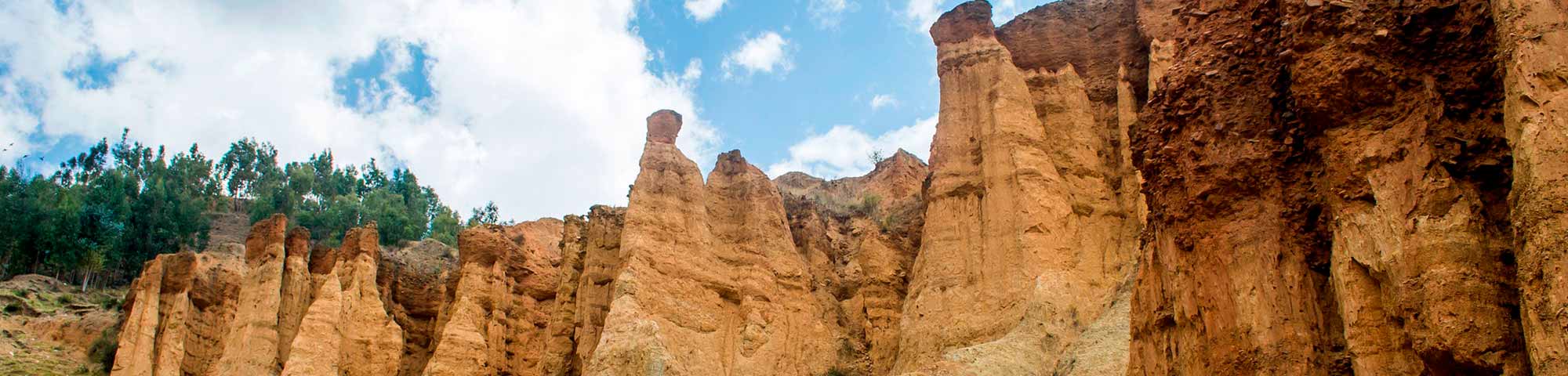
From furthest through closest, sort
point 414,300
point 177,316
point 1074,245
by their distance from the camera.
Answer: point 414,300
point 177,316
point 1074,245

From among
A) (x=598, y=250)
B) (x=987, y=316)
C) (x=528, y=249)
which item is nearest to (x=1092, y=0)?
(x=987, y=316)

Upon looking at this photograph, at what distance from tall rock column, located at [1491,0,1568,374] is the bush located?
4142cm

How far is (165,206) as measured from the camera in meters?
57.4

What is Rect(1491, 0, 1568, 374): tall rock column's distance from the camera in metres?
8.07

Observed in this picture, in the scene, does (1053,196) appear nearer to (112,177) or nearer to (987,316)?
(987,316)

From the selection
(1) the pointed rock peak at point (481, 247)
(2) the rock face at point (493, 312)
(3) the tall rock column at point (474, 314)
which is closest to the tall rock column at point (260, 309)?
(3) the tall rock column at point (474, 314)

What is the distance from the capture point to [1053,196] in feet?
102

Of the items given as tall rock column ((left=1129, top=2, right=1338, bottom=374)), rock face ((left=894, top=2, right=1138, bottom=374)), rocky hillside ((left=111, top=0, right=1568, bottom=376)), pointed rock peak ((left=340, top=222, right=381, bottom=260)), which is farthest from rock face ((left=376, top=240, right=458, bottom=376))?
tall rock column ((left=1129, top=2, right=1338, bottom=374))

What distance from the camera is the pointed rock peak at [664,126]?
3912cm

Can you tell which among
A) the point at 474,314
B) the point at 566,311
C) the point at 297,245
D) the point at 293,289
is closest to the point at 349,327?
the point at 293,289

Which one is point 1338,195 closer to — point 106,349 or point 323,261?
point 323,261

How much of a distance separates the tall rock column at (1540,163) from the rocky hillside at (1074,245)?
0.06 feet

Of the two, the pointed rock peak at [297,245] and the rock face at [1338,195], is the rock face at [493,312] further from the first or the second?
the rock face at [1338,195]

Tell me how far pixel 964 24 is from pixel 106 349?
29.5 m
